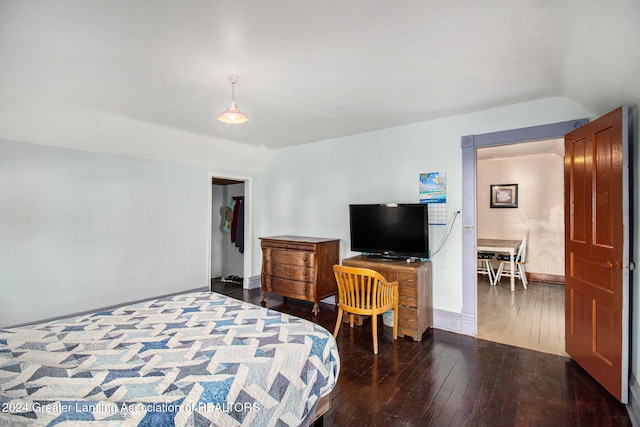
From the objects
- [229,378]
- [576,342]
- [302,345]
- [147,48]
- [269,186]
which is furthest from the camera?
[269,186]

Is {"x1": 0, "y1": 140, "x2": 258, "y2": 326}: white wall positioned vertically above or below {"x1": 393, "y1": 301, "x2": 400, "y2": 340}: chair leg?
above

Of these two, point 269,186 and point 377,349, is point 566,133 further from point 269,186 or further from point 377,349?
point 269,186

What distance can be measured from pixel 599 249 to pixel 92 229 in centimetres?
508

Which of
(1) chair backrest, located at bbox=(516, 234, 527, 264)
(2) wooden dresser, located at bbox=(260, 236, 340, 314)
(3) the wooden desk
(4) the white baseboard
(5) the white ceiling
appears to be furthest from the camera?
(1) chair backrest, located at bbox=(516, 234, 527, 264)

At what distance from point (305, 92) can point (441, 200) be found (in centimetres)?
197

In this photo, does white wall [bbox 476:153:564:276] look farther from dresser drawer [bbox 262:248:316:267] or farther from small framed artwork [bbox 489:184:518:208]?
dresser drawer [bbox 262:248:316:267]

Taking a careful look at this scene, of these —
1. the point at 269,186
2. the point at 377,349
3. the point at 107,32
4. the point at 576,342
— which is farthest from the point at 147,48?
the point at 576,342

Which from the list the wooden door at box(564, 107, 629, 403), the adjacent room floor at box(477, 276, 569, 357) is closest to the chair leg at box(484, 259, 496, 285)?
the adjacent room floor at box(477, 276, 569, 357)

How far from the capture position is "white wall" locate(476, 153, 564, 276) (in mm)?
5547

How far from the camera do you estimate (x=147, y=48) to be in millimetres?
2008

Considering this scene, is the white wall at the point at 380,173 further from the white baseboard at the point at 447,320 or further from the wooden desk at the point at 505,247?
the wooden desk at the point at 505,247

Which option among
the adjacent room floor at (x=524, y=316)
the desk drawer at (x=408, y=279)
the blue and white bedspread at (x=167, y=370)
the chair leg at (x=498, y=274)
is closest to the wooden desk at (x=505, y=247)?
the chair leg at (x=498, y=274)

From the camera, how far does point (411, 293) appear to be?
3.21m

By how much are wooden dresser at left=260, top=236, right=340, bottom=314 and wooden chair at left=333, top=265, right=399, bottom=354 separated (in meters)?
1.00
